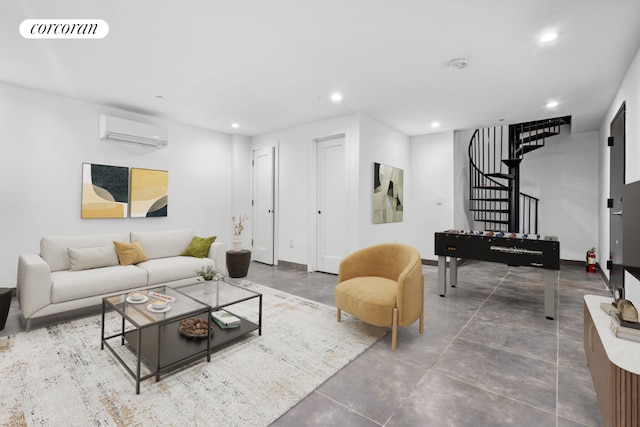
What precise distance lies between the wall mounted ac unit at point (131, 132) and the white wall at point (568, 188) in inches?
288

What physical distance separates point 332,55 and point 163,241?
337 cm

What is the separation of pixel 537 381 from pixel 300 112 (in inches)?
169

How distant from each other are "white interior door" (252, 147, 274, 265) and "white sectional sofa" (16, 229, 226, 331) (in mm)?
1675

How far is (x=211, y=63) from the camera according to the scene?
316 centimetres

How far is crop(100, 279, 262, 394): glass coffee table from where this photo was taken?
2033 mm

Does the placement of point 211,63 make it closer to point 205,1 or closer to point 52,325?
point 205,1

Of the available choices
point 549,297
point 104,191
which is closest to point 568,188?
point 549,297

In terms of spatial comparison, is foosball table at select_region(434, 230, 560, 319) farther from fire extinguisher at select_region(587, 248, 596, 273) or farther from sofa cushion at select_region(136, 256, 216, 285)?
sofa cushion at select_region(136, 256, 216, 285)

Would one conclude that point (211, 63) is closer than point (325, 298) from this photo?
Yes

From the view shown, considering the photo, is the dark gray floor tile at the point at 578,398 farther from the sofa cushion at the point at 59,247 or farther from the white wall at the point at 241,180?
the white wall at the point at 241,180

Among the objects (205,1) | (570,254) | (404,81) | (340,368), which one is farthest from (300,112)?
(570,254)

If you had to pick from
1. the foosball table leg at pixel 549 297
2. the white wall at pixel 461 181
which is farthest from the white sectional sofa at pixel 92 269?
the white wall at pixel 461 181

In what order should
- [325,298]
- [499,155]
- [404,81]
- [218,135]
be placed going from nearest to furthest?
[404,81]
[325,298]
[218,135]
[499,155]

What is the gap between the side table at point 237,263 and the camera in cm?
484
